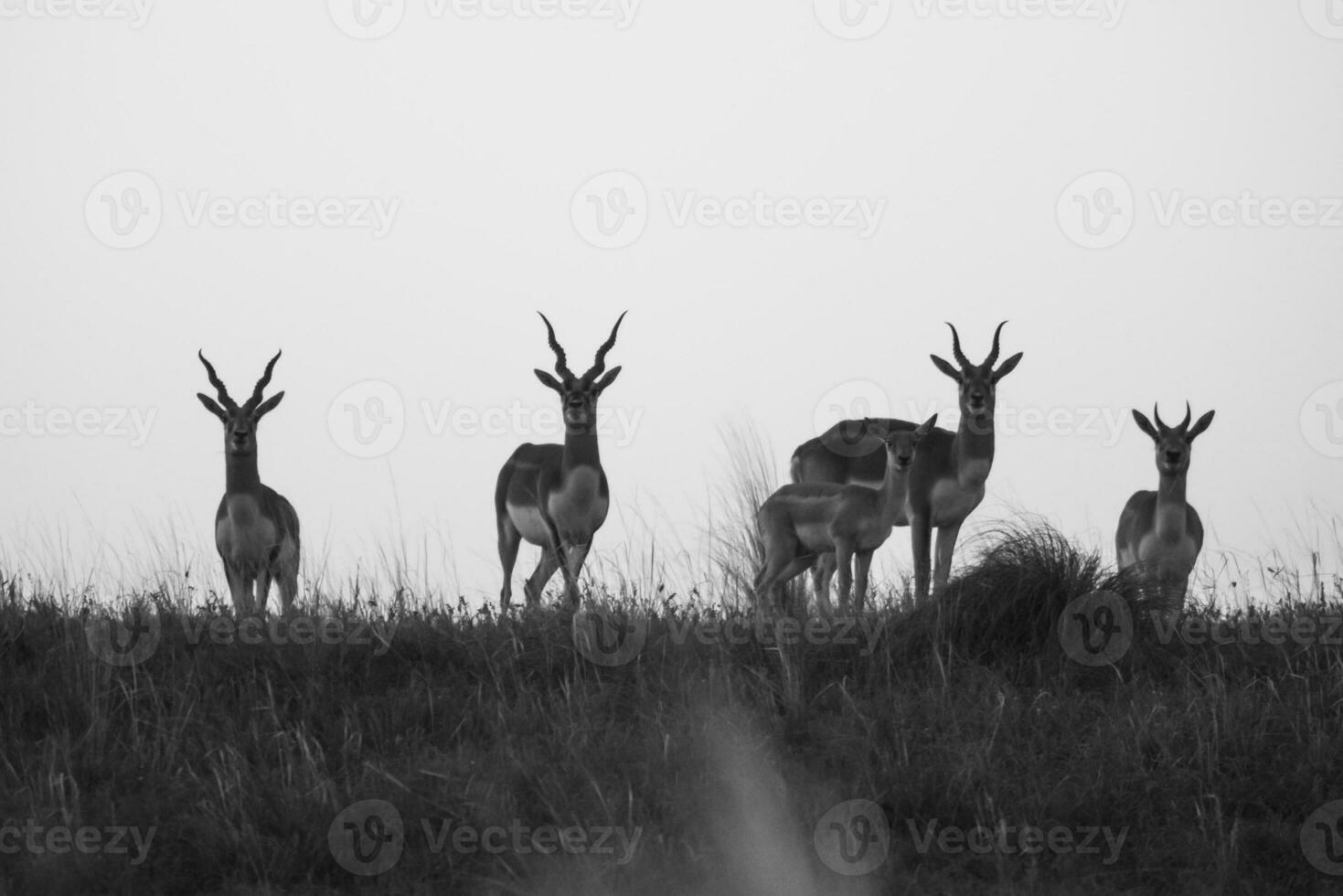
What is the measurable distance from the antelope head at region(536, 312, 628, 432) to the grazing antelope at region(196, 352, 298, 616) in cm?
246

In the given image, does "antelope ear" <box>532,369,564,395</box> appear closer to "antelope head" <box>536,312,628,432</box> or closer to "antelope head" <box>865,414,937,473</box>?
"antelope head" <box>536,312,628,432</box>

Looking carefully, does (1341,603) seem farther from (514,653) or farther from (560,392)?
(560,392)

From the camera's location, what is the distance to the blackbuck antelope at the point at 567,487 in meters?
15.1

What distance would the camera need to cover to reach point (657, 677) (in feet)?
33.2

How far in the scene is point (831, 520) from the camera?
14.1 meters

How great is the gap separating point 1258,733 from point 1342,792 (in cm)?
55

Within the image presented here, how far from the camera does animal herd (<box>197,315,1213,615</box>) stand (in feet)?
46.2
